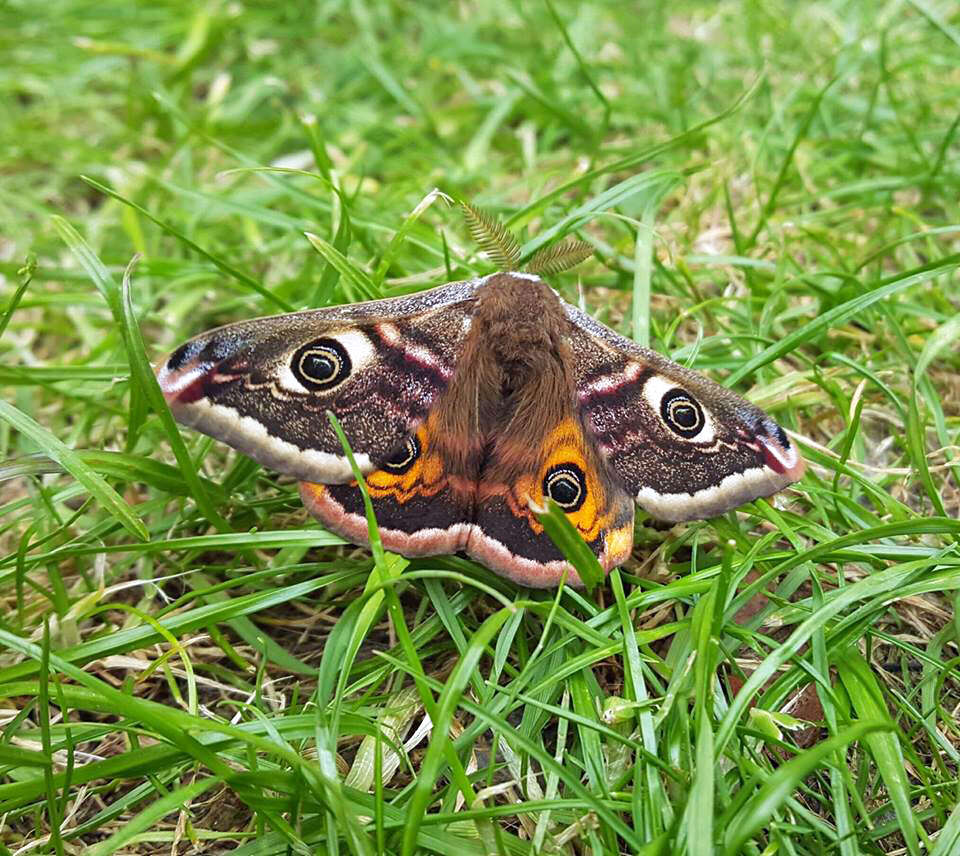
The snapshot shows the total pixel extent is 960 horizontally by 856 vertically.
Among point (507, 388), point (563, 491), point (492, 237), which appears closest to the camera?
point (563, 491)

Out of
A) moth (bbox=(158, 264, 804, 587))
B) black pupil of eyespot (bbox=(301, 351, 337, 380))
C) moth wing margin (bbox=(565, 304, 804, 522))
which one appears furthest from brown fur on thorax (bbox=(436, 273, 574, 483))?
black pupil of eyespot (bbox=(301, 351, 337, 380))

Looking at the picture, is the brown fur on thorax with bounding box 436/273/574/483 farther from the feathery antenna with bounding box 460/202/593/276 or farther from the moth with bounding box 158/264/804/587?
the feathery antenna with bounding box 460/202/593/276

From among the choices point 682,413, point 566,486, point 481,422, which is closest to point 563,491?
point 566,486

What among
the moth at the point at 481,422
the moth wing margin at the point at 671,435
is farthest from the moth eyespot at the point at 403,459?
the moth wing margin at the point at 671,435

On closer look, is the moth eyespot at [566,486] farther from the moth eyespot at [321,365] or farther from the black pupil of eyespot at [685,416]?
the moth eyespot at [321,365]

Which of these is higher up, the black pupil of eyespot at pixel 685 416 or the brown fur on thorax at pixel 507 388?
the brown fur on thorax at pixel 507 388

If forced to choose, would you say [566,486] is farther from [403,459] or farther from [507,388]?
[403,459]
